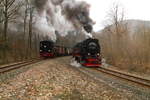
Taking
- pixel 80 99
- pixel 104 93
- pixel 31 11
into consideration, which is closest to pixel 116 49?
pixel 104 93

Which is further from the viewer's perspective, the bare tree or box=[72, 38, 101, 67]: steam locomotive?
the bare tree

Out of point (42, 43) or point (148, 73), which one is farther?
point (42, 43)

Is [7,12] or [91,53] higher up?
[7,12]

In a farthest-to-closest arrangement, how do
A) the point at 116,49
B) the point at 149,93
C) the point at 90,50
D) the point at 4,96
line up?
the point at 116,49, the point at 90,50, the point at 149,93, the point at 4,96

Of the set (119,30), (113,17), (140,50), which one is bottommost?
(140,50)

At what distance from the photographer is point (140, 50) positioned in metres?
17.3

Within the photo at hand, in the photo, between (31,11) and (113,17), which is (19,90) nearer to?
(31,11)

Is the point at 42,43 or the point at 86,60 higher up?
the point at 42,43

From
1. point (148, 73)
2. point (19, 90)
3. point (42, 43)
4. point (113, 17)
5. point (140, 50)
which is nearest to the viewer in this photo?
point (19, 90)

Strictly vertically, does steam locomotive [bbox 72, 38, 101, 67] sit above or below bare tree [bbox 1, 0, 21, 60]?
below

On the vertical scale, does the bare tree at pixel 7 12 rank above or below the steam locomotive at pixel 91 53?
above

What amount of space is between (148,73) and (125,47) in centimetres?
606

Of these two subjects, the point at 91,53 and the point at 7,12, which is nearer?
the point at 91,53

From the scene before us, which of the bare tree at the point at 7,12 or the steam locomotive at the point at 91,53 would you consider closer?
the steam locomotive at the point at 91,53
